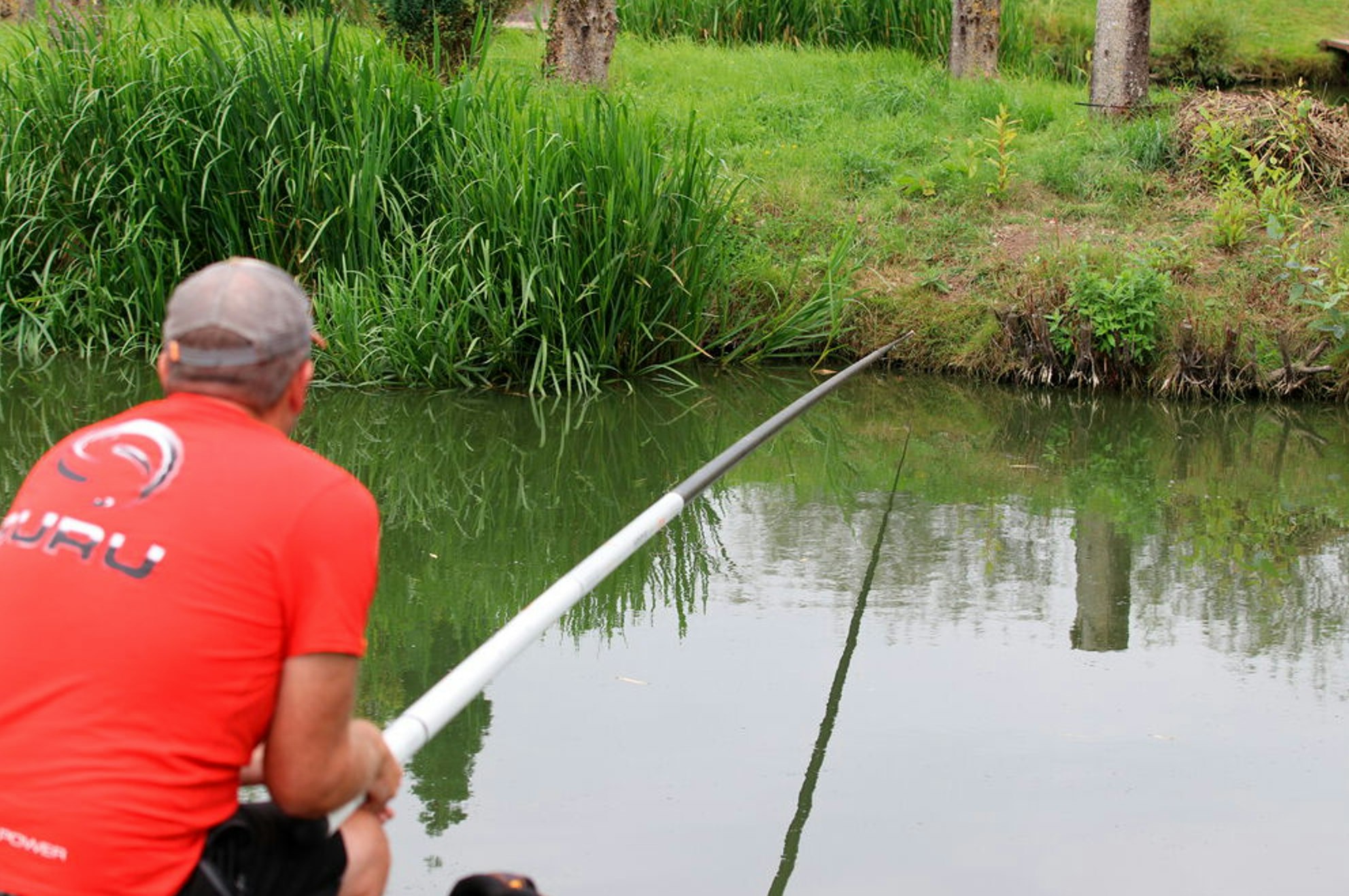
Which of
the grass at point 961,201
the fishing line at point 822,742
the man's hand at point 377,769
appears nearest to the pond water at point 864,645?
the fishing line at point 822,742

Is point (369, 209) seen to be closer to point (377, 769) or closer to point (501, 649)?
point (501, 649)

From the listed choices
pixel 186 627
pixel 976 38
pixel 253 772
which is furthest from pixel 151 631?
pixel 976 38

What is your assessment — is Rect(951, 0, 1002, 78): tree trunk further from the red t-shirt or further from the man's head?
the red t-shirt

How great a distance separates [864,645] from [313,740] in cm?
289

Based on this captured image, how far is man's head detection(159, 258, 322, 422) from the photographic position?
1.95 metres

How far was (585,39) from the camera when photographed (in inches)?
437

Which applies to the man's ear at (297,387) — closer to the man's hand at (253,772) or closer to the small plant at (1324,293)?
the man's hand at (253,772)

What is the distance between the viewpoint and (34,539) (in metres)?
1.88

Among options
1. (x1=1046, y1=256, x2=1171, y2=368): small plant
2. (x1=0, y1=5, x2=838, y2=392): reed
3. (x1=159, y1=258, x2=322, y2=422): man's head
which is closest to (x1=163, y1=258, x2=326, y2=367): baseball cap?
(x1=159, y1=258, x2=322, y2=422): man's head

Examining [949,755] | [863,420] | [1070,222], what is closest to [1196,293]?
[1070,222]

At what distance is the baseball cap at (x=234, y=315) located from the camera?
1.94 meters

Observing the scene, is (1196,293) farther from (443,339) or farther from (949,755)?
(949,755)

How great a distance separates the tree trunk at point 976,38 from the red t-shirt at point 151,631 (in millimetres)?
10660

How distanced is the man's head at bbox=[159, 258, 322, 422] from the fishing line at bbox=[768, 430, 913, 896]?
1.73 m
